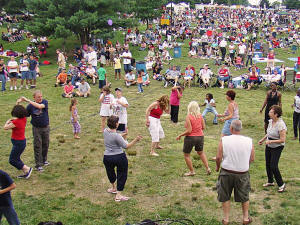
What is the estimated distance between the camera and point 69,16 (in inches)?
1070

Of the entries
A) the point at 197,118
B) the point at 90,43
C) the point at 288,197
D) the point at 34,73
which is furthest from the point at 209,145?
the point at 90,43

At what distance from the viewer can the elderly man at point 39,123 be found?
25.2 ft

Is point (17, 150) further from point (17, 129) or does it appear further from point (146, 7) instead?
point (146, 7)

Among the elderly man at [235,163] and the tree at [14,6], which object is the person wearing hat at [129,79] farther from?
the tree at [14,6]

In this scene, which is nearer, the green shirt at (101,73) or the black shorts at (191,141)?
the black shorts at (191,141)

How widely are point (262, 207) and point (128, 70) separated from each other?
51.7 ft

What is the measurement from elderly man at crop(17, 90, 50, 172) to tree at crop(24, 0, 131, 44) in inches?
715

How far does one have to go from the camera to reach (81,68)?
2072 cm

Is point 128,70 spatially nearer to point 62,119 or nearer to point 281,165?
point 62,119

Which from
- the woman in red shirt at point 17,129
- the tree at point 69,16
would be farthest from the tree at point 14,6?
the woman in red shirt at point 17,129

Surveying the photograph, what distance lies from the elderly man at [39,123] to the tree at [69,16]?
59.6ft

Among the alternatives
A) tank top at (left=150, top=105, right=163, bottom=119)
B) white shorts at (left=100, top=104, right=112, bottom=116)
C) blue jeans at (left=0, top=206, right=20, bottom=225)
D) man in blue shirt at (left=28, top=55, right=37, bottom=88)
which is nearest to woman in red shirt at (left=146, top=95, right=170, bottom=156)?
tank top at (left=150, top=105, right=163, bottom=119)

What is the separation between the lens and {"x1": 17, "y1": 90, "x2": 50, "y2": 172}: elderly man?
25.2 ft

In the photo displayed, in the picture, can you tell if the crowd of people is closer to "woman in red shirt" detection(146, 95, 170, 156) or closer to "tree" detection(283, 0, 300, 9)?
"woman in red shirt" detection(146, 95, 170, 156)
